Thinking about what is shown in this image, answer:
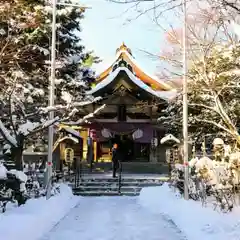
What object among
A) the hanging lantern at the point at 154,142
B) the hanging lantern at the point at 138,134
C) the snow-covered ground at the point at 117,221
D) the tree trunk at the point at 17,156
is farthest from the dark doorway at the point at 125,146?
the tree trunk at the point at 17,156

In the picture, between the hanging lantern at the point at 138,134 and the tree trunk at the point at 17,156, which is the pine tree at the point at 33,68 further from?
the hanging lantern at the point at 138,134

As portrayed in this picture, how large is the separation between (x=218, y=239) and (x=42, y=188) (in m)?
9.91

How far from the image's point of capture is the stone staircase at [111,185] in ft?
65.7

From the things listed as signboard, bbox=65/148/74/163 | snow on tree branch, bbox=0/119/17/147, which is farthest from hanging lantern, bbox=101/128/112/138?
snow on tree branch, bbox=0/119/17/147

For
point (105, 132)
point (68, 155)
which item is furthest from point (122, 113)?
point (68, 155)

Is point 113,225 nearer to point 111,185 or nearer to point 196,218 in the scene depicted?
point 196,218

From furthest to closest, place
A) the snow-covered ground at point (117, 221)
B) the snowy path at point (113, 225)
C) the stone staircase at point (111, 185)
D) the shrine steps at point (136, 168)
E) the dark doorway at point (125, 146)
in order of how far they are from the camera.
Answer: the dark doorway at point (125, 146) → the shrine steps at point (136, 168) → the stone staircase at point (111, 185) → the snowy path at point (113, 225) → the snow-covered ground at point (117, 221)

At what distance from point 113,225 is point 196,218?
82.4 inches

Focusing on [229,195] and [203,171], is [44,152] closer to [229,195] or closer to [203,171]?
[203,171]

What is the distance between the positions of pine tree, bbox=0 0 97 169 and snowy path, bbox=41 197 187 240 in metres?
3.06

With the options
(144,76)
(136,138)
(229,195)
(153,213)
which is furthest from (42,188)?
(144,76)

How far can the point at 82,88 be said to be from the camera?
22094mm

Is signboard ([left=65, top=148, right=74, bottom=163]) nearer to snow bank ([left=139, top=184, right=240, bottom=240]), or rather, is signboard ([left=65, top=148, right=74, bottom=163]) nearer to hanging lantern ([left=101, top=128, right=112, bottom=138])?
hanging lantern ([left=101, top=128, right=112, bottom=138])

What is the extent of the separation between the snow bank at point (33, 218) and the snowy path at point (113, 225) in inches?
9.7
